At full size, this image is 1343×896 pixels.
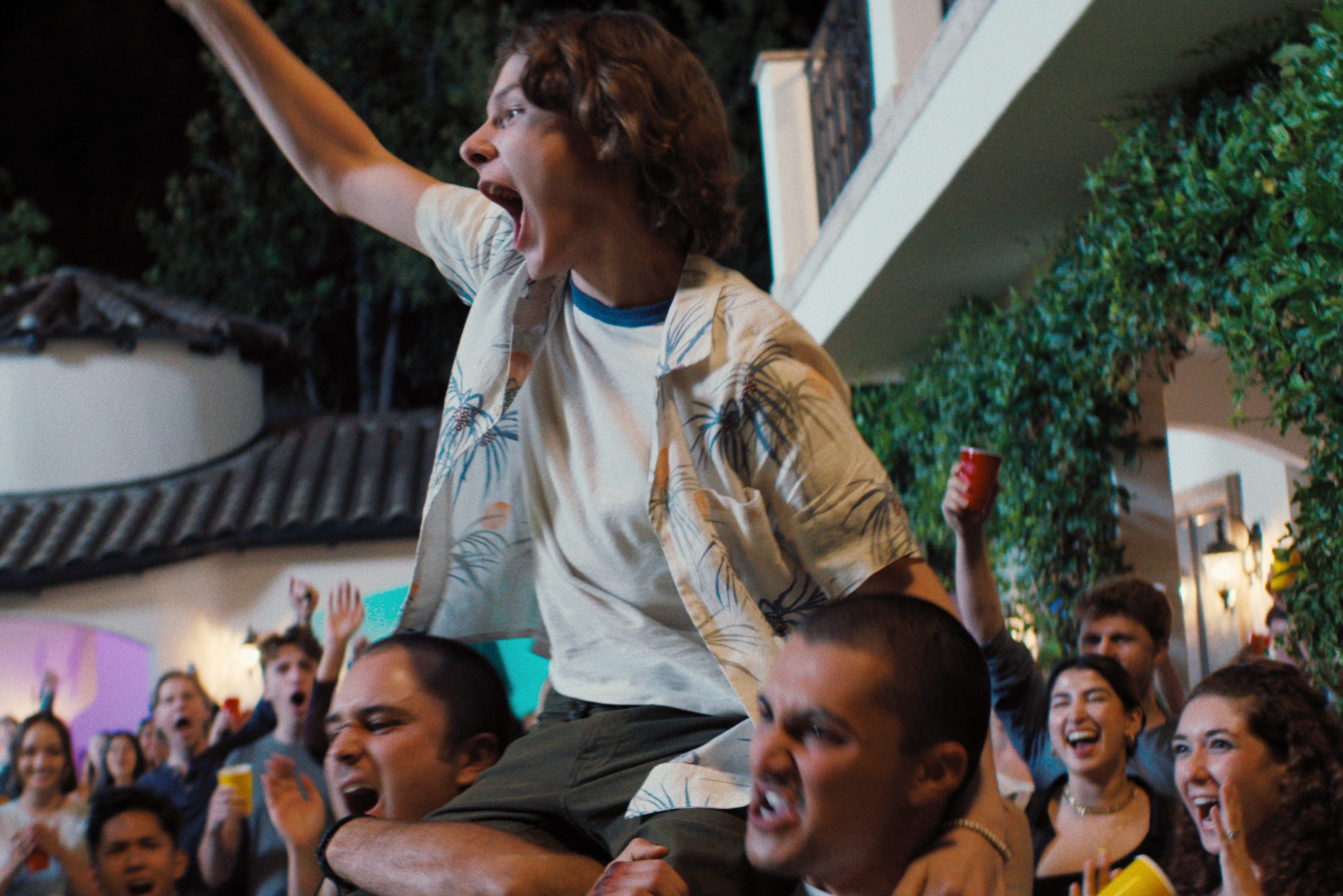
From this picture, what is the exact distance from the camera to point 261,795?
439cm

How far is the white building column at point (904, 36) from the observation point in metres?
5.39

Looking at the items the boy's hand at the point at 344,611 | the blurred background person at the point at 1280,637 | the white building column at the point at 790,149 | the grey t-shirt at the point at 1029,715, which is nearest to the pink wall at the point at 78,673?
the white building column at the point at 790,149

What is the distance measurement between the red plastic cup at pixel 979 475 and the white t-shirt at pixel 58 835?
328 centimetres

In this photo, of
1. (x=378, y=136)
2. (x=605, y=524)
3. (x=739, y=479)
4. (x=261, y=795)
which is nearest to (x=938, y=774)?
(x=739, y=479)

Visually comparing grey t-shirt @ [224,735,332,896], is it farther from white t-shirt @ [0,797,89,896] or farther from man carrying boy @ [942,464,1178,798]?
man carrying boy @ [942,464,1178,798]

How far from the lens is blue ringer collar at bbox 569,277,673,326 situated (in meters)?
1.77

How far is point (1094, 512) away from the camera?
524 centimetres

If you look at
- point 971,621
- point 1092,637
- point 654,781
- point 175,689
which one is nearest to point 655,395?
point 654,781

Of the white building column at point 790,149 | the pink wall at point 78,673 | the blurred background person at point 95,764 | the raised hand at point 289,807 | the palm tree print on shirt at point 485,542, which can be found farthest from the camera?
the pink wall at point 78,673

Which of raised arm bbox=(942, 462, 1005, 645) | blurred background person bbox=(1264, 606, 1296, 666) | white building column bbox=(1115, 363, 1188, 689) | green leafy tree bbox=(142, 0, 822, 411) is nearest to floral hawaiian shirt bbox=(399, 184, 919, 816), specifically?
raised arm bbox=(942, 462, 1005, 645)

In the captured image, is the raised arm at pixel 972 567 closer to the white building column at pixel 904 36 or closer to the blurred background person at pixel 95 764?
the white building column at pixel 904 36

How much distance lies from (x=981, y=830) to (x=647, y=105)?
0.97 meters

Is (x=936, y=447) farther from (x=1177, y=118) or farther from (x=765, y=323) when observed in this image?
(x=765, y=323)

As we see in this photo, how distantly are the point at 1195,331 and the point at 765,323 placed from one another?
2925 mm
